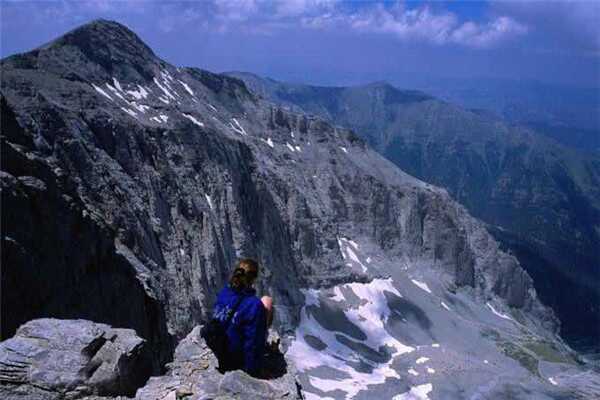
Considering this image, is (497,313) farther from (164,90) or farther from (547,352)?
(164,90)

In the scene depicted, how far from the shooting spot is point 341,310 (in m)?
123

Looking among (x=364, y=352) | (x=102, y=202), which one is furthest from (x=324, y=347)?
(x=102, y=202)

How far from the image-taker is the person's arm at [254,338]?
42.7ft

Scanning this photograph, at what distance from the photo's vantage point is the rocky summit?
14.7 meters

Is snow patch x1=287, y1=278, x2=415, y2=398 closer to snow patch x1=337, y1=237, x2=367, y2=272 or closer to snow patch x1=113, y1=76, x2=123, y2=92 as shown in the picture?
snow patch x1=337, y1=237, x2=367, y2=272

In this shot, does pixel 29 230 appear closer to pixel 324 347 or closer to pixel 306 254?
pixel 324 347

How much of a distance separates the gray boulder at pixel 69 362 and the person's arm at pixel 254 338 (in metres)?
2.84

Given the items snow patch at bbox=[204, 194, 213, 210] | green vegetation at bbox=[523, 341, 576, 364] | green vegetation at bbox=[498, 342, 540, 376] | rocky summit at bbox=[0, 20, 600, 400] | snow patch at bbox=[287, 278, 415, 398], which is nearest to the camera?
rocky summit at bbox=[0, 20, 600, 400]

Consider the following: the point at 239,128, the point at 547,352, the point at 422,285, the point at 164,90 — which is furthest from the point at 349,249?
the point at 164,90

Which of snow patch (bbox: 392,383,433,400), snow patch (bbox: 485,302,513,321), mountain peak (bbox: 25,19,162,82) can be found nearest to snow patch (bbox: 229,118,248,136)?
mountain peak (bbox: 25,19,162,82)

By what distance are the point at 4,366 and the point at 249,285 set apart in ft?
Result: 17.2

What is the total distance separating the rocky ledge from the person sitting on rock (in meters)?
0.44

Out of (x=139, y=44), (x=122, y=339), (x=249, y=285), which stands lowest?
(x=122, y=339)

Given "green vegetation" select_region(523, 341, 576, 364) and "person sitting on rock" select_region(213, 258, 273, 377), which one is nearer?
"person sitting on rock" select_region(213, 258, 273, 377)
